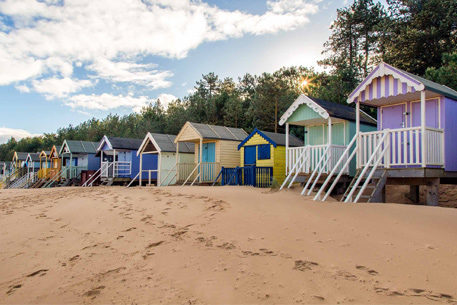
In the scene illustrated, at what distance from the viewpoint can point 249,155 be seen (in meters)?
19.8

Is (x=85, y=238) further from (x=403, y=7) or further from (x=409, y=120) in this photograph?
(x=403, y=7)

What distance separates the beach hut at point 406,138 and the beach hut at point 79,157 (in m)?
29.3

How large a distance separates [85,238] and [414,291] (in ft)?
16.5

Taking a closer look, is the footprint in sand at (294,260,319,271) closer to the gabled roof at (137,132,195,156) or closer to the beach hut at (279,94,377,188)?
the beach hut at (279,94,377,188)

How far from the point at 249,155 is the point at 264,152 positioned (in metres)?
1.22

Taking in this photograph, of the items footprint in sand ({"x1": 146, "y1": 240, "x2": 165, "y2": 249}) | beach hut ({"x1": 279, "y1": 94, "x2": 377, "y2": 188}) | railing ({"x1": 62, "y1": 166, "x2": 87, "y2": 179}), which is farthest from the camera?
railing ({"x1": 62, "y1": 166, "x2": 87, "y2": 179})

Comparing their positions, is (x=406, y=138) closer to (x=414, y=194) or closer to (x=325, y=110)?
(x=414, y=194)

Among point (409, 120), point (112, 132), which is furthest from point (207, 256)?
point (112, 132)

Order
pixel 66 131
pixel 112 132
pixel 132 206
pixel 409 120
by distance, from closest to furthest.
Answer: pixel 132 206, pixel 409 120, pixel 112 132, pixel 66 131

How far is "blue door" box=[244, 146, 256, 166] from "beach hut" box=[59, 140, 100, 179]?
19992mm

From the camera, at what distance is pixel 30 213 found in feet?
30.1

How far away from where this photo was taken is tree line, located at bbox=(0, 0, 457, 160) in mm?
19906

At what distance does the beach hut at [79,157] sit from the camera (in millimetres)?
34219

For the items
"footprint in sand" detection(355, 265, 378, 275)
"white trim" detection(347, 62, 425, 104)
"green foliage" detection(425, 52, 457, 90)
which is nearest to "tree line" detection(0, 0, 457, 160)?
"green foliage" detection(425, 52, 457, 90)
